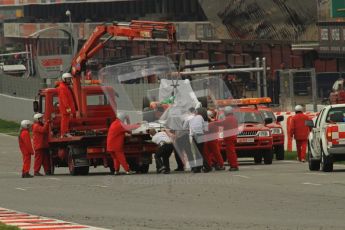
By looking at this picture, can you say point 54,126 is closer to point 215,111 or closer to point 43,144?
point 43,144

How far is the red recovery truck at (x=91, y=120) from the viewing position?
3061cm

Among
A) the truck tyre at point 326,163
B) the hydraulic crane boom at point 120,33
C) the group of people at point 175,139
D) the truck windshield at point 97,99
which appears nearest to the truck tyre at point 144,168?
the group of people at point 175,139

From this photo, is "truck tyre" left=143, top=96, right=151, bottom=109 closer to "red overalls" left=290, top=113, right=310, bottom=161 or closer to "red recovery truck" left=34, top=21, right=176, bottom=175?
"red recovery truck" left=34, top=21, right=176, bottom=175

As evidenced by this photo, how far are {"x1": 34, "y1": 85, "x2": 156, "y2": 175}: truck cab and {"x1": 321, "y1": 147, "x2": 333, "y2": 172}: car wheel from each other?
158 inches

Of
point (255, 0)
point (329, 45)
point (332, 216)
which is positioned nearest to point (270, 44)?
point (255, 0)

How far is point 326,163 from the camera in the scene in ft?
93.6

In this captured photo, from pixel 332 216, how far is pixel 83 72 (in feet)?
58.0

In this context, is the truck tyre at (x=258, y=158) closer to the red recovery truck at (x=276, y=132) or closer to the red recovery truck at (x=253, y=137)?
the red recovery truck at (x=253, y=137)

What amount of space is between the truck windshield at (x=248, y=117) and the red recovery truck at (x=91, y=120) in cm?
266

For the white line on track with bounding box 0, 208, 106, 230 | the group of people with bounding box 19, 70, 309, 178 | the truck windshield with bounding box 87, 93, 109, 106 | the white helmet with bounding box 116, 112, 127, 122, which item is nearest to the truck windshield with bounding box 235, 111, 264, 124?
the group of people with bounding box 19, 70, 309, 178

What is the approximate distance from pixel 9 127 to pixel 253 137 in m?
34.3

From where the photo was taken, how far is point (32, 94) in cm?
6856

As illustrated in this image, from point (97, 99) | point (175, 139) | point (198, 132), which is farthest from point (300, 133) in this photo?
point (198, 132)

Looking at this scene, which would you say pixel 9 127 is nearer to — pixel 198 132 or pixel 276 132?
pixel 276 132
